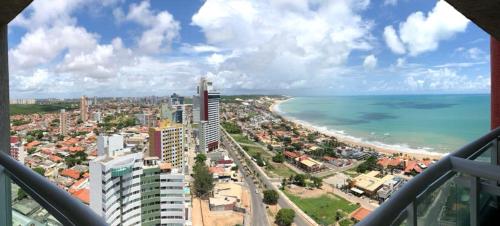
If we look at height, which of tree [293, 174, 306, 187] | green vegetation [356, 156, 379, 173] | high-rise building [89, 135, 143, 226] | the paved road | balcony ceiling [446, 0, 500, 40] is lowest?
the paved road

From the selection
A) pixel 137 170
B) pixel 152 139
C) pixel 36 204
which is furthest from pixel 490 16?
pixel 152 139

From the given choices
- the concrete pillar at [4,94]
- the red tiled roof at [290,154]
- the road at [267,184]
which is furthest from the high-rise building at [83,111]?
the concrete pillar at [4,94]

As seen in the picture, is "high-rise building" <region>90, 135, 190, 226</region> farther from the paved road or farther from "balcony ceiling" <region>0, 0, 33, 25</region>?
"balcony ceiling" <region>0, 0, 33, 25</region>

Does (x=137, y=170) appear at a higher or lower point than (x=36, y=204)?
lower

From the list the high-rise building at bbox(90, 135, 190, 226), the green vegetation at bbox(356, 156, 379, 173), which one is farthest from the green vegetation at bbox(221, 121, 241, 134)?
the high-rise building at bbox(90, 135, 190, 226)

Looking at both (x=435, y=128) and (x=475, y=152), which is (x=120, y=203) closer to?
(x=475, y=152)

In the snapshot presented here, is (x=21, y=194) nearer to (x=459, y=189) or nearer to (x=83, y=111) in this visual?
(x=459, y=189)
